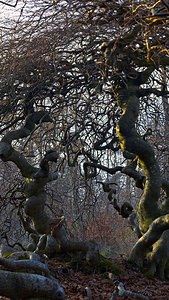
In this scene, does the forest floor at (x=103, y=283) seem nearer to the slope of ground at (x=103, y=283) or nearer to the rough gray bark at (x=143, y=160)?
the slope of ground at (x=103, y=283)

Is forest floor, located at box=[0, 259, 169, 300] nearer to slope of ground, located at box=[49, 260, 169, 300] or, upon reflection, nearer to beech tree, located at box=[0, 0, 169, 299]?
slope of ground, located at box=[49, 260, 169, 300]

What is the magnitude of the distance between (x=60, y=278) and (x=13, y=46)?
2.97 m

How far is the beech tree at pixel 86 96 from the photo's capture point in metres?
5.54

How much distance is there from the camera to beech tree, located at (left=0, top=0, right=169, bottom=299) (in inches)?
218

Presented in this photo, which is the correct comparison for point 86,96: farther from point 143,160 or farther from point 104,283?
point 104,283

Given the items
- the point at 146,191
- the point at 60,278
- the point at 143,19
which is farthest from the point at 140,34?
the point at 60,278

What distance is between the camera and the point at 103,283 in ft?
21.9

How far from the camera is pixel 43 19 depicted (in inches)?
219

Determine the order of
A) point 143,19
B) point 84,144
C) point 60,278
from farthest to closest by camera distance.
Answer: point 84,144
point 60,278
point 143,19

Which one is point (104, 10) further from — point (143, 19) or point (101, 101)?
point (101, 101)

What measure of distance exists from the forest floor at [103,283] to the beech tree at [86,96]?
257mm

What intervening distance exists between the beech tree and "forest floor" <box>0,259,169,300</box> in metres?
0.26

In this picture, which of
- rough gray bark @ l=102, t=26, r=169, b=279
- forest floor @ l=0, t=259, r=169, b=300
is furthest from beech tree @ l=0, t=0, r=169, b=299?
forest floor @ l=0, t=259, r=169, b=300

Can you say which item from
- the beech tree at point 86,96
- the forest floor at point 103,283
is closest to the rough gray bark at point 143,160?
the beech tree at point 86,96
